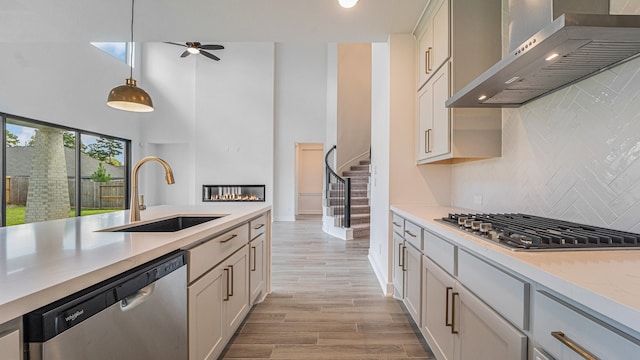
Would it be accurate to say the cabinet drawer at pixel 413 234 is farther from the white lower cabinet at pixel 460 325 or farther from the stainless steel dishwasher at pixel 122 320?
the stainless steel dishwasher at pixel 122 320

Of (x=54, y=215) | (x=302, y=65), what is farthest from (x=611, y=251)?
(x=302, y=65)

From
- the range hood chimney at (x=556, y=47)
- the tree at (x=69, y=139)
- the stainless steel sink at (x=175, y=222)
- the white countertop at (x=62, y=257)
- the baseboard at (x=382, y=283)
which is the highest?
the tree at (x=69, y=139)

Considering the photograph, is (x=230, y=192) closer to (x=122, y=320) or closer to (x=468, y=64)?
(x=468, y=64)

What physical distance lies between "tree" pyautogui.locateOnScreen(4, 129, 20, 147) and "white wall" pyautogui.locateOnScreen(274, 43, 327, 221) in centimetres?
543

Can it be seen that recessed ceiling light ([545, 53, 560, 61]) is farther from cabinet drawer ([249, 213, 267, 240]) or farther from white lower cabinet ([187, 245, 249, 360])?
cabinet drawer ([249, 213, 267, 240])

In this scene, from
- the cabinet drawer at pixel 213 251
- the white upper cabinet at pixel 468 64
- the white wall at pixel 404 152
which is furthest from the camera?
the white wall at pixel 404 152

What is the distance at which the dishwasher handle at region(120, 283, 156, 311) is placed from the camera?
96 cm

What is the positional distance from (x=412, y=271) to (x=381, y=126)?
6.06ft

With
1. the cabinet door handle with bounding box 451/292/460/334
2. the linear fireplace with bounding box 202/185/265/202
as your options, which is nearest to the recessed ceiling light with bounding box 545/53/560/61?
the cabinet door handle with bounding box 451/292/460/334

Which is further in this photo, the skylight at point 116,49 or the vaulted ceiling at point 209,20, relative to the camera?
the skylight at point 116,49

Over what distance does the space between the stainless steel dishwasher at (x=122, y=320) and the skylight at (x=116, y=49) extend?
790 centimetres

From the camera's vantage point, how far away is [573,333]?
720 millimetres

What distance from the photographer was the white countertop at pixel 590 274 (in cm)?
59

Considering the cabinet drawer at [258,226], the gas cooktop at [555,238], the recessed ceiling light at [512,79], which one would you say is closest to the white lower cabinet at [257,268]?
the cabinet drawer at [258,226]
